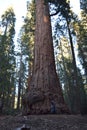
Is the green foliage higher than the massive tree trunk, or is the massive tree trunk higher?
the green foliage

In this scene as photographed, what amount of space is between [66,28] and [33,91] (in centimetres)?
1000

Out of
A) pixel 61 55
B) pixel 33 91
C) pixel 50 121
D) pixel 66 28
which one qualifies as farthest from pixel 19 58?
pixel 50 121

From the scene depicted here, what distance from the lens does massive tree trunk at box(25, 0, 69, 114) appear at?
723 centimetres

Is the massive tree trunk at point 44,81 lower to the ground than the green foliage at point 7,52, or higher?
lower

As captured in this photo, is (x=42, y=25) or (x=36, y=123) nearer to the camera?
(x=36, y=123)

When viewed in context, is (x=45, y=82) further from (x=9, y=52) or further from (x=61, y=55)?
(x=61, y=55)

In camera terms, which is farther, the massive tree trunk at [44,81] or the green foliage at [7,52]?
the green foliage at [7,52]

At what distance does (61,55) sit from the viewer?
1237 inches

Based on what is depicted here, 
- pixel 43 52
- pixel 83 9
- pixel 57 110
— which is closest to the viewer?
pixel 57 110

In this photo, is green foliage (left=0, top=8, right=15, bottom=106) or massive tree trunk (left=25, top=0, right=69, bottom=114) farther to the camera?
green foliage (left=0, top=8, right=15, bottom=106)

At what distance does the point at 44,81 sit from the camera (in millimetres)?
7723

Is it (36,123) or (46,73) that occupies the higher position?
(46,73)

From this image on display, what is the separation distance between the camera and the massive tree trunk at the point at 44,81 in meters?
7.23

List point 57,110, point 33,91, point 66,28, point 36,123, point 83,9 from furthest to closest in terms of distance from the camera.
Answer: point 83,9
point 66,28
point 33,91
point 57,110
point 36,123
